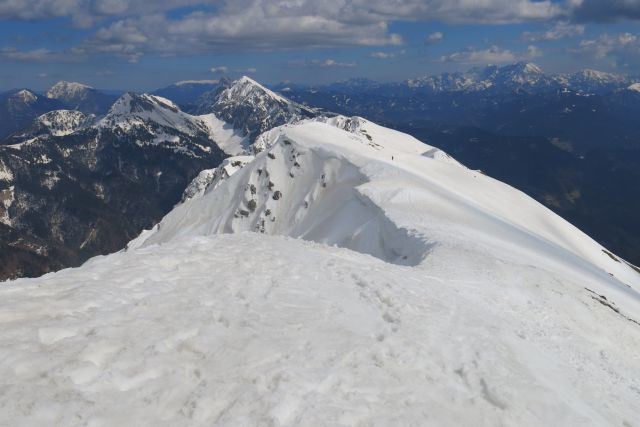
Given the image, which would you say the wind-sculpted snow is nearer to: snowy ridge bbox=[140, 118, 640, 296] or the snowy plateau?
the snowy plateau

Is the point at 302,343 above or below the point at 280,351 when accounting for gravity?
below

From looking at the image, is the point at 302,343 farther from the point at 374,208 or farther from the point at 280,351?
the point at 374,208

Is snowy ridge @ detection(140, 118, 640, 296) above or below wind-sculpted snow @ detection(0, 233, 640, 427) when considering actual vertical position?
below

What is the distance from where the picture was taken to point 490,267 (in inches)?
1167

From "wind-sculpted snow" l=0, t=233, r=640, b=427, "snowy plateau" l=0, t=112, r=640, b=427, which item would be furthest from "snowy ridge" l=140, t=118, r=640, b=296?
"wind-sculpted snow" l=0, t=233, r=640, b=427

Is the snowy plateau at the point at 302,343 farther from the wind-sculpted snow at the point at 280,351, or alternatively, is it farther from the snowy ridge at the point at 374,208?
the snowy ridge at the point at 374,208

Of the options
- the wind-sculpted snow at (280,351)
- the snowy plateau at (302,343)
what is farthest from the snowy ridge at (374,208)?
the wind-sculpted snow at (280,351)

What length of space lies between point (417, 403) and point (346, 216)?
5739 centimetres

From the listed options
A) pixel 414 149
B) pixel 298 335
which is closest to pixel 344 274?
pixel 298 335

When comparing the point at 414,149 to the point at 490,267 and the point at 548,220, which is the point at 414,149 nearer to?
the point at 548,220

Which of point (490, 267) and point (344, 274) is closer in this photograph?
point (344, 274)

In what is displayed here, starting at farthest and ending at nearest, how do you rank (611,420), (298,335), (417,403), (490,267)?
(490,267) → (298,335) → (611,420) → (417,403)

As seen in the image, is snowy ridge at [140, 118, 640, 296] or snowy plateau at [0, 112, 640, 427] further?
snowy ridge at [140, 118, 640, 296]

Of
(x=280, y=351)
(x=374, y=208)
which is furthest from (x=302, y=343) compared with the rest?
(x=374, y=208)
